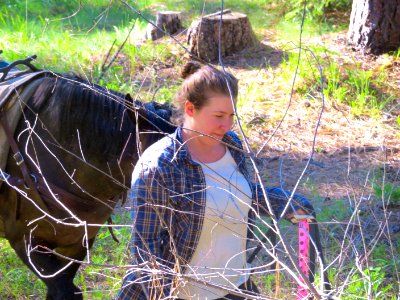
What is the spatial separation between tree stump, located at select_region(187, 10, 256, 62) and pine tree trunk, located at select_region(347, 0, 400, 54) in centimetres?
123

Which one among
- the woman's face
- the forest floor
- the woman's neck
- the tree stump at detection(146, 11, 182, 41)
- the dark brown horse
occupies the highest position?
the woman's face

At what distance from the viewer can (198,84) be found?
2971 millimetres

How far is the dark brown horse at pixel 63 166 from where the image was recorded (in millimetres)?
3814

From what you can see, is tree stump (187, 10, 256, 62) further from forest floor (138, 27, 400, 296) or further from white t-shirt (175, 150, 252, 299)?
white t-shirt (175, 150, 252, 299)

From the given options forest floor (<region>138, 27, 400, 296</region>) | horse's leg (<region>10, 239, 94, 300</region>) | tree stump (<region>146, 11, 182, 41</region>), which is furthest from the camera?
tree stump (<region>146, 11, 182, 41</region>)

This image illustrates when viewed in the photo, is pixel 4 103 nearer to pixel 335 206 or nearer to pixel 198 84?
pixel 198 84

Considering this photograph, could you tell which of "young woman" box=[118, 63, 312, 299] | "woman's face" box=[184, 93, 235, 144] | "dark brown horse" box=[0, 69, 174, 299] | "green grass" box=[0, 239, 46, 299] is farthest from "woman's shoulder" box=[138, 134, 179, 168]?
"green grass" box=[0, 239, 46, 299]

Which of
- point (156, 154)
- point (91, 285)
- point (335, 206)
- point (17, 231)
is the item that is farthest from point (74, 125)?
point (335, 206)

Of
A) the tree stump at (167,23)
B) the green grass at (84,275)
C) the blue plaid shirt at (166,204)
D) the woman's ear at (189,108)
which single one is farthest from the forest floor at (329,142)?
the woman's ear at (189,108)

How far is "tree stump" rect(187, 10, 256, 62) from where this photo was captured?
8344mm

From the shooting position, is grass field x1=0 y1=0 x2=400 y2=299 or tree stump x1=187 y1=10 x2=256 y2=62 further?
tree stump x1=187 y1=10 x2=256 y2=62

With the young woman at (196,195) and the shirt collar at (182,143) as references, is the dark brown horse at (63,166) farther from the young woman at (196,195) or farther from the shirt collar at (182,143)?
the young woman at (196,195)

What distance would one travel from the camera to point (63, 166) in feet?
12.6

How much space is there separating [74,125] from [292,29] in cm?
579
